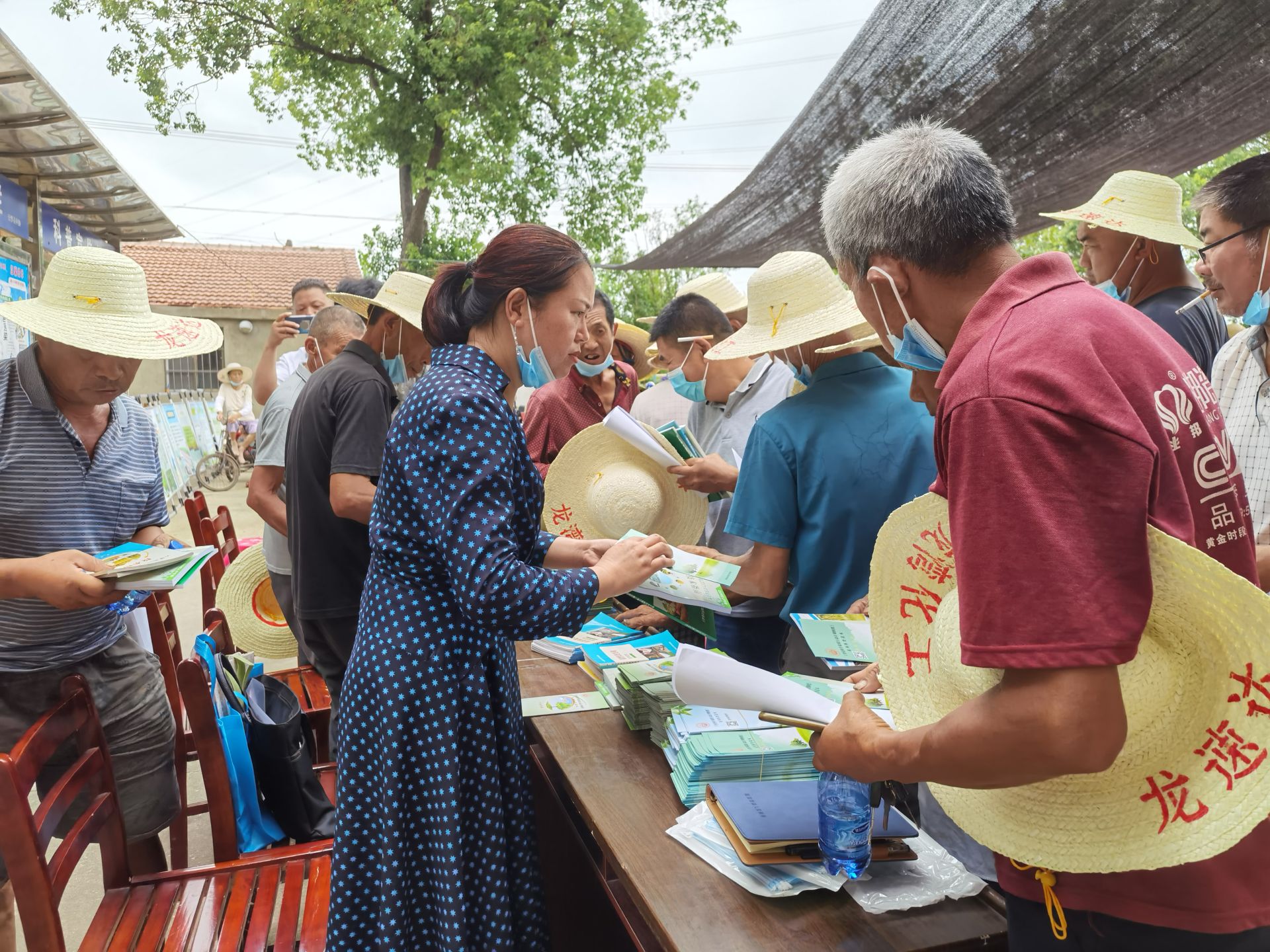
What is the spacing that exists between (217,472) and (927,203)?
1406 cm

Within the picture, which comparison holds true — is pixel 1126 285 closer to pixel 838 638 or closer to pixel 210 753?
pixel 838 638

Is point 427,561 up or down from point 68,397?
down

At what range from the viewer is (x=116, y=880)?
206 centimetres

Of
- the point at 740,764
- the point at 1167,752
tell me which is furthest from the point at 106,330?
the point at 1167,752

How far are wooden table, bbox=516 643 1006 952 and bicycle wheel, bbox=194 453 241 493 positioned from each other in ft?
39.8

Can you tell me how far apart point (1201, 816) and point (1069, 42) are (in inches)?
139

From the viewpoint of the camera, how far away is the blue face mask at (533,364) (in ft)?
6.07

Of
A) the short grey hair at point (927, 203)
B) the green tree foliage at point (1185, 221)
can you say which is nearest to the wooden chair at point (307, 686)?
the short grey hair at point (927, 203)

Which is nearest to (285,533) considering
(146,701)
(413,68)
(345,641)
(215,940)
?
(345,641)

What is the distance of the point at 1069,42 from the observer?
350cm

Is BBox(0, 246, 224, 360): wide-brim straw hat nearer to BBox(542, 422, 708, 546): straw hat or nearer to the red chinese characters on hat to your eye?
BBox(542, 422, 708, 546): straw hat

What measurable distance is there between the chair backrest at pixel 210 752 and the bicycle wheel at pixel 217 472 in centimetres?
1194

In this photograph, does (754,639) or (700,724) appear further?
(754,639)

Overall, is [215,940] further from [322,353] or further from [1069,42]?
[1069,42]
